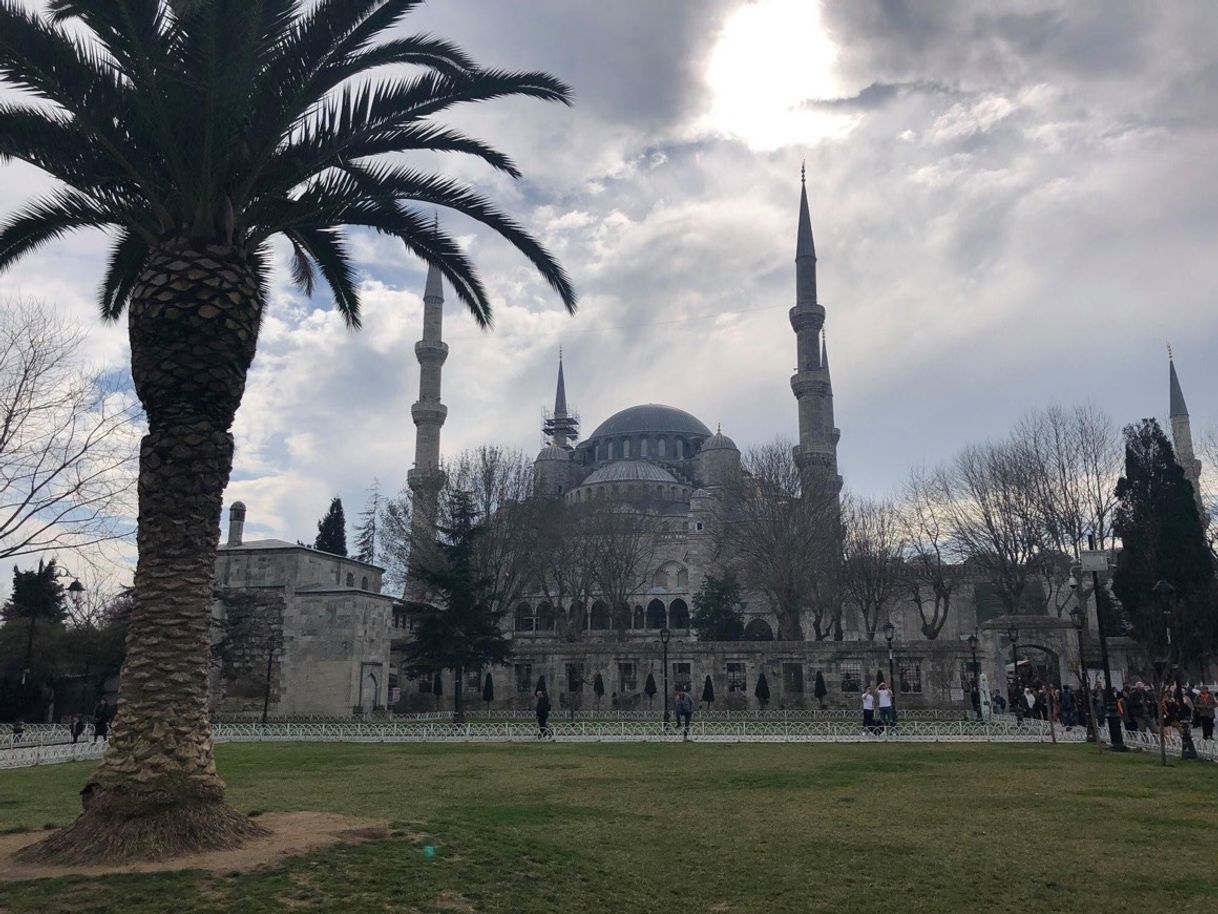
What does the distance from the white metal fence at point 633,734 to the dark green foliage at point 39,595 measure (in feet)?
55.6

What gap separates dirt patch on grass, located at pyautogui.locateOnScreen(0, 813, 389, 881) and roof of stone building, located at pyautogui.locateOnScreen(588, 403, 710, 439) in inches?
2747

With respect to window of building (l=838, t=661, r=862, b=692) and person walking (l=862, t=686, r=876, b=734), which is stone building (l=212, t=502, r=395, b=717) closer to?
window of building (l=838, t=661, r=862, b=692)

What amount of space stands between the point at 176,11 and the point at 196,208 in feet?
5.67

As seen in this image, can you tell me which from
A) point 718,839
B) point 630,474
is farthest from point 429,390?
point 718,839

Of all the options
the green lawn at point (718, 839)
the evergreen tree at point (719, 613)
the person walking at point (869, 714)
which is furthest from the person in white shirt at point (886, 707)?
the evergreen tree at point (719, 613)

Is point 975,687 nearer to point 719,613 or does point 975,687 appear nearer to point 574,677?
point 574,677

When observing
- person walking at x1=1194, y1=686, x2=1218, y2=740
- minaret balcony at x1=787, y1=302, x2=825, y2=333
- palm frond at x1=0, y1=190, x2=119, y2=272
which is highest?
minaret balcony at x1=787, y1=302, x2=825, y2=333

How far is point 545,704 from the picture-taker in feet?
72.1

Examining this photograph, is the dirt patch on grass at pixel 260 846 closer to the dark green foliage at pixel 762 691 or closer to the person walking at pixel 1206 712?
the person walking at pixel 1206 712

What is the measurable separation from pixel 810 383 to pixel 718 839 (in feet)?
146

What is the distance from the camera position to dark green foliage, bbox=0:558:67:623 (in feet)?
121

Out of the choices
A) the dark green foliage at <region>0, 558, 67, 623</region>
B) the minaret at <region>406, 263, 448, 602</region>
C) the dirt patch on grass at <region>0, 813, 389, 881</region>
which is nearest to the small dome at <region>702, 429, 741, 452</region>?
the minaret at <region>406, 263, 448, 602</region>

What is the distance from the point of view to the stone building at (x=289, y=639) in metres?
→ 33.8

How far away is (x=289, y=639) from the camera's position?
3409 cm
